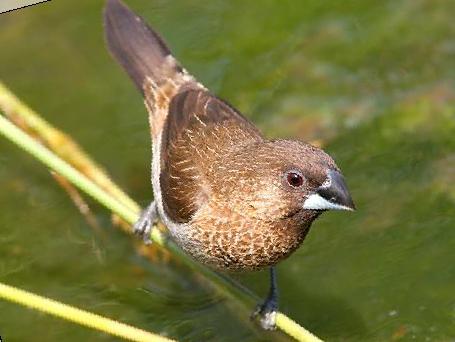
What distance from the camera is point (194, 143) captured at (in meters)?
4.84

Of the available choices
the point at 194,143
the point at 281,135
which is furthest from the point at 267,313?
the point at 281,135

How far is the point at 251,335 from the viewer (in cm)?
479

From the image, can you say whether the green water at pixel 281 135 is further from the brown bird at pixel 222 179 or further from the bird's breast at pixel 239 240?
the bird's breast at pixel 239 240

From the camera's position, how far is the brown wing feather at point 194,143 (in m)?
4.68

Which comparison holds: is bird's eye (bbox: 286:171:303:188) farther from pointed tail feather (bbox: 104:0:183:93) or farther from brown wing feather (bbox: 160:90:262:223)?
pointed tail feather (bbox: 104:0:183:93)

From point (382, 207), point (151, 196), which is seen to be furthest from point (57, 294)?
point (382, 207)

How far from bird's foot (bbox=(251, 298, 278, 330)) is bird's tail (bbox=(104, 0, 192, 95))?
1.25m

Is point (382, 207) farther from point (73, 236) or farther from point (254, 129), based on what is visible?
point (73, 236)

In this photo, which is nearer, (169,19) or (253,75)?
(253,75)

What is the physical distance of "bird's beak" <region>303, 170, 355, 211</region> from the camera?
13.4 ft

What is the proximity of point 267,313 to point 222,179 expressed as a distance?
1.84 ft

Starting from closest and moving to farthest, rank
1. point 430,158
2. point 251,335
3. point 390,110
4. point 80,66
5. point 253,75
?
point 251,335 → point 430,158 → point 390,110 → point 253,75 → point 80,66

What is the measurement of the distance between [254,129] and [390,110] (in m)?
0.88

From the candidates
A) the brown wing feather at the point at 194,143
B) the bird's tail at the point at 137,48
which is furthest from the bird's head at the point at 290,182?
the bird's tail at the point at 137,48
